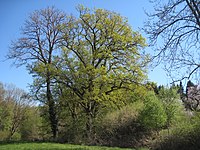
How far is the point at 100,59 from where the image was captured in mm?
27312

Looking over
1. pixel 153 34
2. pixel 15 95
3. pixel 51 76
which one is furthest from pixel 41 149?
pixel 15 95

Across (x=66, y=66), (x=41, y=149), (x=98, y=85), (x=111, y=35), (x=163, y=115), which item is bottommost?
(x=41, y=149)

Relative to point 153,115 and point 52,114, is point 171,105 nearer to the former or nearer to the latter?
point 153,115

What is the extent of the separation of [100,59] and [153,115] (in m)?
9.19

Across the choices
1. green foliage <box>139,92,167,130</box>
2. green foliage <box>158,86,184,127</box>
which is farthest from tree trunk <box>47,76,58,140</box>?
green foliage <box>158,86,184,127</box>

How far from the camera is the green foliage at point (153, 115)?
2069cm

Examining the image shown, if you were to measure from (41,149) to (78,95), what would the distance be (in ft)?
38.7

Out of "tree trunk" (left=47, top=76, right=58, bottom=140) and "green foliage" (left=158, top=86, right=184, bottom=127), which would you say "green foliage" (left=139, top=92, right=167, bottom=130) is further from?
"tree trunk" (left=47, top=76, right=58, bottom=140)

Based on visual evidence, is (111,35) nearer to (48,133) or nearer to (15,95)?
(48,133)

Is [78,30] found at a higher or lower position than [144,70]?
higher

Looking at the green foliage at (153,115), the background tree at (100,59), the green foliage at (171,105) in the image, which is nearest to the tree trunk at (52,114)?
the background tree at (100,59)

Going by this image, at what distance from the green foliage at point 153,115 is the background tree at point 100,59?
5.39 m

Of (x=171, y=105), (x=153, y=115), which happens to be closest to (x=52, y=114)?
(x=153, y=115)

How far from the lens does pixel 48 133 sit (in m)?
30.5
